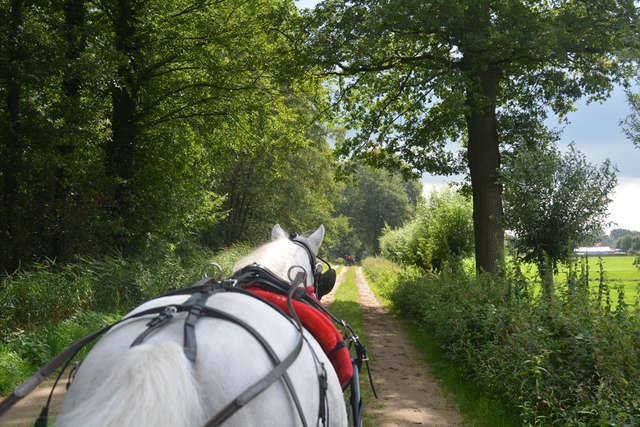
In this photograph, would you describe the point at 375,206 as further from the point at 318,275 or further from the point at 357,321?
the point at 318,275

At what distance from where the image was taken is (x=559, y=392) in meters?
4.02

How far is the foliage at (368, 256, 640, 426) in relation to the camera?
11.8 feet

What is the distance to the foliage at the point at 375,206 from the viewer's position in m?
63.5

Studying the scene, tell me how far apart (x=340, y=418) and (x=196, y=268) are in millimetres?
10497

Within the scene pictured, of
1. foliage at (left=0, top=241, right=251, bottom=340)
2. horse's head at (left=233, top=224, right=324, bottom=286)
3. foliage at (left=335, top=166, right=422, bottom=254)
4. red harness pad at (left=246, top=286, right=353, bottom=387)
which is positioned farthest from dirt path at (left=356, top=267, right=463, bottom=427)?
foliage at (left=335, top=166, right=422, bottom=254)

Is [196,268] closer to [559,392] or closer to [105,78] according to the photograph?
[105,78]

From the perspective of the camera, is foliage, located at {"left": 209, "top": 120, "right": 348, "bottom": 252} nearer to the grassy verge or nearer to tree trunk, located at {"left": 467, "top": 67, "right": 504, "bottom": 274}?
the grassy verge

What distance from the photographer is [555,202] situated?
27.3 feet

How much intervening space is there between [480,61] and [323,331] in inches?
372

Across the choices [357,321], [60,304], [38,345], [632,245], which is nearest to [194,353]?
[38,345]

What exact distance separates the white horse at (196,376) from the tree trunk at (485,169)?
9000 mm

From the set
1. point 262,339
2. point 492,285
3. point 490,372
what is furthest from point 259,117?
point 262,339

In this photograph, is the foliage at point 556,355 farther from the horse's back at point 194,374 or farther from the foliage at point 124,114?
the foliage at point 124,114

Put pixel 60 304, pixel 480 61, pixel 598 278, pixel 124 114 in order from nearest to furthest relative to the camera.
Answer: pixel 598 278, pixel 60 304, pixel 480 61, pixel 124 114
